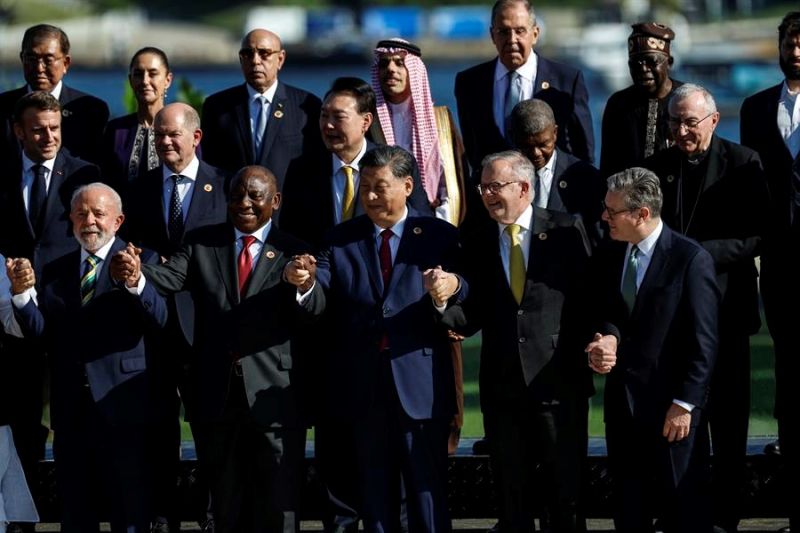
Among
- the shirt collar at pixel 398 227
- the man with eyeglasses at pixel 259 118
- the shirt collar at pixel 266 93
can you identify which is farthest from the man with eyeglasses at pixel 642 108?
the shirt collar at pixel 266 93

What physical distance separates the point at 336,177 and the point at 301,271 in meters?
1.06

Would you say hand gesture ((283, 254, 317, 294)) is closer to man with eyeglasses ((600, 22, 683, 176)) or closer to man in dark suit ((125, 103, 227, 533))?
man in dark suit ((125, 103, 227, 533))

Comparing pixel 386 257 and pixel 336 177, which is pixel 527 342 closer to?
pixel 386 257

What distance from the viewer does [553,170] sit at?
680 cm

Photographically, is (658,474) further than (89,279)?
No

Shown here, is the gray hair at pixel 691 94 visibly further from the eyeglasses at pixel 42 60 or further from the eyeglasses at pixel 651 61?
the eyeglasses at pixel 42 60

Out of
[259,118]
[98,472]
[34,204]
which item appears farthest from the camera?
[259,118]

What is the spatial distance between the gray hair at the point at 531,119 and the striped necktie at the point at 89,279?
195 centimetres

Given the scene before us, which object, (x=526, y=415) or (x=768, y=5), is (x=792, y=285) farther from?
(x=768, y=5)

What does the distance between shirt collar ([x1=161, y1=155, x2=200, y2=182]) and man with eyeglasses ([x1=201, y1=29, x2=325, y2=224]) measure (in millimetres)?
353

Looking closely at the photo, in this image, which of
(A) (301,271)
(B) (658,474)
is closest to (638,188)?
(B) (658,474)

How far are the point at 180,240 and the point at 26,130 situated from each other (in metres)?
0.95

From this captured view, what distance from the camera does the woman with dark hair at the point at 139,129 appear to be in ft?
24.2

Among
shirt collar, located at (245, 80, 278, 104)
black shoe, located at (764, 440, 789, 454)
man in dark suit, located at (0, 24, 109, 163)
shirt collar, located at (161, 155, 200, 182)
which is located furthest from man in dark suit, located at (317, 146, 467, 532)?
man in dark suit, located at (0, 24, 109, 163)
